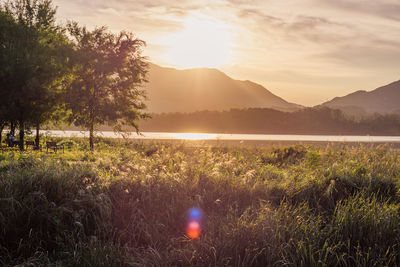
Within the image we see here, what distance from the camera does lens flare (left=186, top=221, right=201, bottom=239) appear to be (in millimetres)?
7430

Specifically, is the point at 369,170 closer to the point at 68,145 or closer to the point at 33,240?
the point at 33,240

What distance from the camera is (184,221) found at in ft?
26.5

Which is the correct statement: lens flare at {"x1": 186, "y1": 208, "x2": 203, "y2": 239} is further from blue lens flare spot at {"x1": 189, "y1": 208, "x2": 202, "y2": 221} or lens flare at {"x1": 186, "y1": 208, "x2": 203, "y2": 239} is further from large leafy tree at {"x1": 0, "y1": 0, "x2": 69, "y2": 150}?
large leafy tree at {"x1": 0, "y1": 0, "x2": 69, "y2": 150}

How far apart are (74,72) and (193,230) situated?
87.8 feet

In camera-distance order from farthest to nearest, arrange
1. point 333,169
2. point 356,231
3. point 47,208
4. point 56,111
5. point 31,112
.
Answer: point 56,111 → point 31,112 → point 333,169 → point 47,208 → point 356,231

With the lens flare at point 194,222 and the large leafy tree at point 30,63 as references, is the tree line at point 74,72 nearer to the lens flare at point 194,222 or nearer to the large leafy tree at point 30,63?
the large leafy tree at point 30,63

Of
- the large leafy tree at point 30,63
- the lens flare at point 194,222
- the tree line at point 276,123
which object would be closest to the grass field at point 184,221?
the lens flare at point 194,222

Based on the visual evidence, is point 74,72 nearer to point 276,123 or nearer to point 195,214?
point 195,214

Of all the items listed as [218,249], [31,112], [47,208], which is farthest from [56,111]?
[218,249]

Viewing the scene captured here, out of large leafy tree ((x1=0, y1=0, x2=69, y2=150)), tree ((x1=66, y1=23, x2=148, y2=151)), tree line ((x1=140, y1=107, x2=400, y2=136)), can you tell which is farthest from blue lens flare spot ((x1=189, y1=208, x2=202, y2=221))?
tree line ((x1=140, y1=107, x2=400, y2=136))

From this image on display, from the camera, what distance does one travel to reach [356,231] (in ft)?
23.2

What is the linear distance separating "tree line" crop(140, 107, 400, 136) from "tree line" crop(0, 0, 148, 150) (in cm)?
8462

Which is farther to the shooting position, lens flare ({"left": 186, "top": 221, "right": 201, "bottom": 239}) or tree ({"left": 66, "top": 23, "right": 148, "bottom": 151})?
tree ({"left": 66, "top": 23, "right": 148, "bottom": 151})

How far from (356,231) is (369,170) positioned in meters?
4.76
